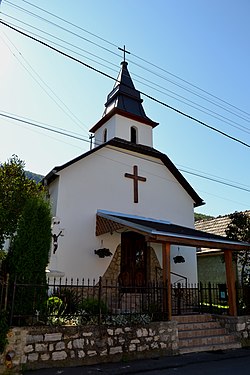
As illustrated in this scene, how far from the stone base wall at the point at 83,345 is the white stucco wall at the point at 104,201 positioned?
3.78 m

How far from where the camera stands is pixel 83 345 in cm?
638

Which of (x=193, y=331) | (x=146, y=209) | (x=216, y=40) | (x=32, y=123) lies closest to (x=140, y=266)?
(x=146, y=209)

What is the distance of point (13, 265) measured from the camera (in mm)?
6734

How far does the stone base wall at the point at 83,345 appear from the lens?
577 centimetres

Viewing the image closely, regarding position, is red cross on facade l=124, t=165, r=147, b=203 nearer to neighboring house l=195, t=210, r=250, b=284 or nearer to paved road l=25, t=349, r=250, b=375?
neighboring house l=195, t=210, r=250, b=284

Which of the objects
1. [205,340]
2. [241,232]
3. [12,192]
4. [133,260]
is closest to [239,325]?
[205,340]

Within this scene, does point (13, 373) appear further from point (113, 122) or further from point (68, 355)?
point (113, 122)

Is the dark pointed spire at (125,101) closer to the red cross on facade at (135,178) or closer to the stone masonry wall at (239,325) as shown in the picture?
the red cross on facade at (135,178)

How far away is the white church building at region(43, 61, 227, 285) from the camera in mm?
10342

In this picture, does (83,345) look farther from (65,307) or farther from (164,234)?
(164,234)

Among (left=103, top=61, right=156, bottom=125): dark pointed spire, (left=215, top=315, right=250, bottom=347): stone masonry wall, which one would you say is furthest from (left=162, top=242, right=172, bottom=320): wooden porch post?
(left=103, top=61, right=156, bottom=125): dark pointed spire

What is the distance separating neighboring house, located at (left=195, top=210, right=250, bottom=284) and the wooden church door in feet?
17.7

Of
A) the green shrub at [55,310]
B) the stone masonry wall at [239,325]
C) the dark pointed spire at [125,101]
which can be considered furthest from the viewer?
the dark pointed spire at [125,101]

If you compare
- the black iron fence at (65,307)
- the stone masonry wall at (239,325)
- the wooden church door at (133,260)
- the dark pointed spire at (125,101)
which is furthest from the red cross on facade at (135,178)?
the stone masonry wall at (239,325)
